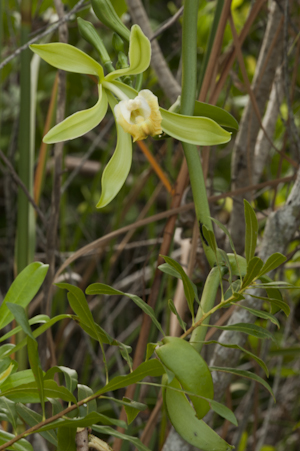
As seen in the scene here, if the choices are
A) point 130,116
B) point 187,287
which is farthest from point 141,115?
point 187,287

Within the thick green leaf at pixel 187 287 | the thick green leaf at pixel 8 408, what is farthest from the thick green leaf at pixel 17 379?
the thick green leaf at pixel 187 287

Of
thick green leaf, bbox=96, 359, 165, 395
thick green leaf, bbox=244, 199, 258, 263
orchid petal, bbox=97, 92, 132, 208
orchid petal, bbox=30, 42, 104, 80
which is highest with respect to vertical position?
orchid petal, bbox=30, 42, 104, 80

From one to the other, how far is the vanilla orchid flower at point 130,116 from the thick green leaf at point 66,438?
145 mm

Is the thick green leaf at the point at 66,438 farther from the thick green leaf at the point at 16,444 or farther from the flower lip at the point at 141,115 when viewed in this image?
the flower lip at the point at 141,115

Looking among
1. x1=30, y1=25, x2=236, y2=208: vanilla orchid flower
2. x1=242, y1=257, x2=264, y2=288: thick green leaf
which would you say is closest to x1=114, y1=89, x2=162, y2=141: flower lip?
x1=30, y1=25, x2=236, y2=208: vanilla orchid flower

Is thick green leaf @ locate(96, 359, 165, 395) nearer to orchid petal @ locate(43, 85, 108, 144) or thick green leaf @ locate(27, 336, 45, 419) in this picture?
thick green leaf @ locate(27, 336, 45, 419)

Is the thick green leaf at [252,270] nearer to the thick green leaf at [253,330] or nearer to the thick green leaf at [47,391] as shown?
the thick green leaf at [253,330]

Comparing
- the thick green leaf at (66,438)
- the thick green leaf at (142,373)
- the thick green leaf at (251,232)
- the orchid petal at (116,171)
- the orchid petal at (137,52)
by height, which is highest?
the orchid petal at (137,52)

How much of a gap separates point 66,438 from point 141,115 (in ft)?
0.70

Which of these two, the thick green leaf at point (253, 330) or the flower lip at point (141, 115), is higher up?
the flower lip at point (141, 115)

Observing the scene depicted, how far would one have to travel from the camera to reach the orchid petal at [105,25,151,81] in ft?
0.93

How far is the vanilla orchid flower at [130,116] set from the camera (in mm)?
287

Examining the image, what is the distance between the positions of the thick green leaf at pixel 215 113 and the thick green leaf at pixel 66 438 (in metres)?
0.23

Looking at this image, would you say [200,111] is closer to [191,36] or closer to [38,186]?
[191,36]
